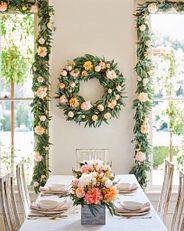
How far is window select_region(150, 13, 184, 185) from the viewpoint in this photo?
460cm

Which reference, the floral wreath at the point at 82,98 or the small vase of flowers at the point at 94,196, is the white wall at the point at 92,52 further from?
the small vase of flowers at the point at 94,196

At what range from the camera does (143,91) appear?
173 inches

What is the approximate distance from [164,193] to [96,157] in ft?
3.45

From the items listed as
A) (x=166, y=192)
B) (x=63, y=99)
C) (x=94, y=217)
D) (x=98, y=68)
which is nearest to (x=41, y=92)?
Result: (x=63, y=99)

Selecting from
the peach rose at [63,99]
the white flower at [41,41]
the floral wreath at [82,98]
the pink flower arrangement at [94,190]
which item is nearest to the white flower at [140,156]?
the floral wreath at [82,98]

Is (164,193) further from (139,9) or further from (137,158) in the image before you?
(139,9)

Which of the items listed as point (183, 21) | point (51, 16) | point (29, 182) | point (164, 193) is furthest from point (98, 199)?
point (183, 21)

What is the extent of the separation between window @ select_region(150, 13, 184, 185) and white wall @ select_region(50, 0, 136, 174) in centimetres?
32

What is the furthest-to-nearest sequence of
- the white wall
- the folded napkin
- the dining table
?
1. the white wall
2. the folded napkin
3. the dining table

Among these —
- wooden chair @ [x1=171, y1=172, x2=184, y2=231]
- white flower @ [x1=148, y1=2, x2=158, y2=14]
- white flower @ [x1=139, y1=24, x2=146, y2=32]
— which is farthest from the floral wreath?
wooden chair @ [x1=171, y1=172, x2=184, y2=231]

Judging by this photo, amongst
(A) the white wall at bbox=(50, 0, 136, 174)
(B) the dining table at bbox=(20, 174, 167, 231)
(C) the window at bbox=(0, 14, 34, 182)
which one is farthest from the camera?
(C) the window at bbox=(0, 14, 34, 182)

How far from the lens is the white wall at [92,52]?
4.44 m

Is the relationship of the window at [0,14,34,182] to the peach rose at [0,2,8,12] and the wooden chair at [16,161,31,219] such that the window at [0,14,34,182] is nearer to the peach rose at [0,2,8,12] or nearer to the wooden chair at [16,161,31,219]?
the peach rose at [0,2,8,12]

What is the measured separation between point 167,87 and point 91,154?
1.20 m
